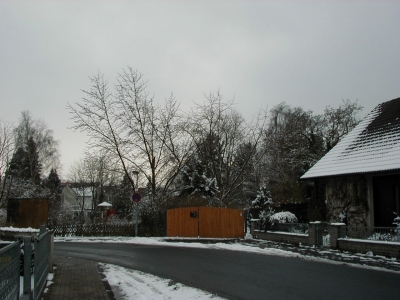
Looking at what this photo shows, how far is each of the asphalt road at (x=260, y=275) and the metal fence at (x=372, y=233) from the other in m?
3.47

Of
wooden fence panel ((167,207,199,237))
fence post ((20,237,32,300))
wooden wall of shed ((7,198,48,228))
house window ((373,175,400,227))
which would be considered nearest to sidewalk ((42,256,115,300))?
Answer: fence post ((20,237,32,300))

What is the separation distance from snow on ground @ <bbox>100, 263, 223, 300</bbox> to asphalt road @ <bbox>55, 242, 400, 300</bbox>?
1.36ft

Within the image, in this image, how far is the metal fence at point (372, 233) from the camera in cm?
1480

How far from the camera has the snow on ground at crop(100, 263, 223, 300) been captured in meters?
8.36

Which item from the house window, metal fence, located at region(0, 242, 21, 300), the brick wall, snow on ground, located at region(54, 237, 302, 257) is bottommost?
snow on ground, located at region(54, 237, 302, 257)

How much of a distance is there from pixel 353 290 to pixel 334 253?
6.99 meters

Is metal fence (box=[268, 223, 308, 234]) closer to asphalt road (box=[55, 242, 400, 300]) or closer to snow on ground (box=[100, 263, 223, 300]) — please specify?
asphalt road (box=[55, 242, 400, 300])

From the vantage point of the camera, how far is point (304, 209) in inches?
1013

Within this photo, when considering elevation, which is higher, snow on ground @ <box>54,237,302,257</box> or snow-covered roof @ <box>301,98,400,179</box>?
snow-covered roof @ <box>301,98,400,179</box>

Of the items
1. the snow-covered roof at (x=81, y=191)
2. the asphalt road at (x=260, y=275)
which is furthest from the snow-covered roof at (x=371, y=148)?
the snow-covered roof at (x=81, y=191)

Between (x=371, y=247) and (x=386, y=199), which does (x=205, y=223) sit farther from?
(x=371, y=247)

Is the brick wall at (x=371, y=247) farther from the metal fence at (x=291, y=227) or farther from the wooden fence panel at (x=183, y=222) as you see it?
the wooden fence panel at (x=183, y=222)

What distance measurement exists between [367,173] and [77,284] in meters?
13.4

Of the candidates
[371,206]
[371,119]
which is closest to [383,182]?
[371,206]
